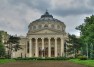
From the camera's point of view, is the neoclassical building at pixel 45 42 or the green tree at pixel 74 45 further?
the neoclassical building at pixel 45 42

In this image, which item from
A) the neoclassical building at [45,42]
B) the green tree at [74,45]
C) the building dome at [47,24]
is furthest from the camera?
the building dome at [47,24]

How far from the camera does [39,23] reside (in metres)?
126

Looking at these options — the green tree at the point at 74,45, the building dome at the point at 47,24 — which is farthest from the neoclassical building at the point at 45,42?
the green tree at the point at 74,45

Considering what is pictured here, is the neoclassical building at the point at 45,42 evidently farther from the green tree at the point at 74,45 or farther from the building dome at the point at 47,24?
the green tree at the point at 74,45

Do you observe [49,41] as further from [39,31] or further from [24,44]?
[24,44]

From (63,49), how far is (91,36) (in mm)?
57062

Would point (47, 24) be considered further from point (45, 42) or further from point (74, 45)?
point (74, 45)

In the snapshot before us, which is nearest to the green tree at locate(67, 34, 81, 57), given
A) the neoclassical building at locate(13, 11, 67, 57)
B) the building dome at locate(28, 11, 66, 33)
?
the neoclassical building at locate(13, 11, 67, 57)

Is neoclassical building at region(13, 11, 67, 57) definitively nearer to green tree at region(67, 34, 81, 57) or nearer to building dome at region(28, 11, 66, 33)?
building dome at region(28, 11, 66, 33)

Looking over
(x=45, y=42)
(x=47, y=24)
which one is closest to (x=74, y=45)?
A: (x=45, y=42)

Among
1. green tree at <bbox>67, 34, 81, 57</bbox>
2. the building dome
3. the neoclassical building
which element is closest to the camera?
green tree at <bbox>67, 34, 81, 57</bbox>

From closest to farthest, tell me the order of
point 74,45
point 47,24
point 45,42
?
1. point 74,45
2. point 45,42
3. point 47,24

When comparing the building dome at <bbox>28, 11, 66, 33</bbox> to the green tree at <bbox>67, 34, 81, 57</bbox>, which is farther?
the building dome at <bbox>28, 11, 66, 33</bbox>

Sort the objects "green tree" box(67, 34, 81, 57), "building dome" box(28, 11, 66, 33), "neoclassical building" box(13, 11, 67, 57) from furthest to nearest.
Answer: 1. "building dome" box(28, 11, 66, 33)
2. "neoclassical building" box(13, 11, 67, 57)
3. "green tree" box(67, 34, 81, 57)
